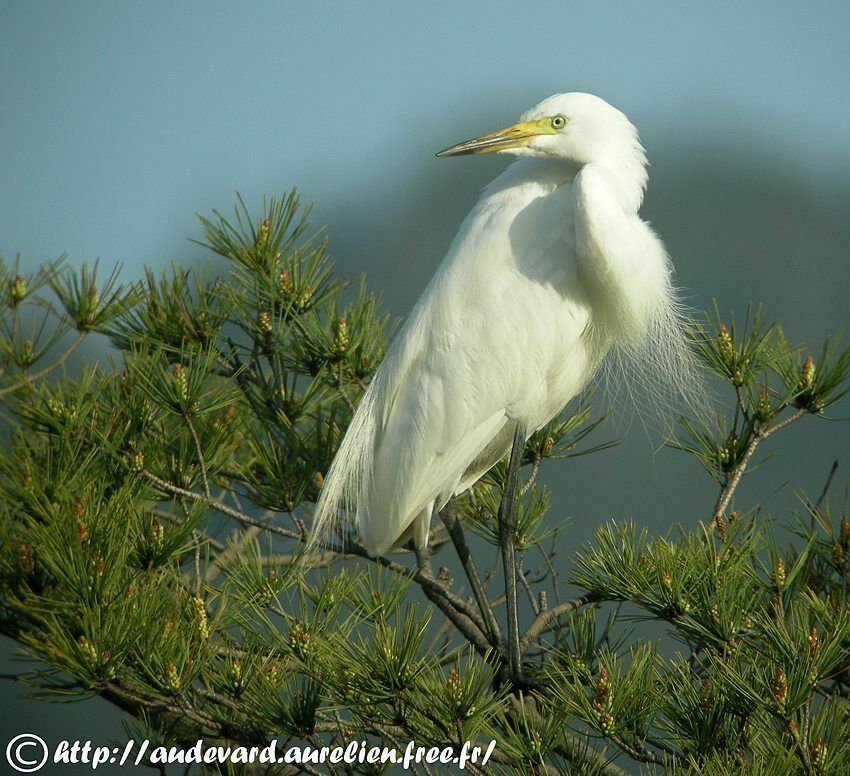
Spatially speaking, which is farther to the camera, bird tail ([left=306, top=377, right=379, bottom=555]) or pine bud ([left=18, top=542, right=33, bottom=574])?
bird tail ([left=306, top=377, right=379, bottom=555])

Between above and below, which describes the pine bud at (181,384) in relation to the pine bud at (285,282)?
below

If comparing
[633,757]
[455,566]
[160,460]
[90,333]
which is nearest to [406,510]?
[160,460]

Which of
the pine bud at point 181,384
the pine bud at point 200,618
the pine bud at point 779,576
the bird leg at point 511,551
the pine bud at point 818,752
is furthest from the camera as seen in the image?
the bird leg at point 511,551

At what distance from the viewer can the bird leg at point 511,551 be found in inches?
60.7

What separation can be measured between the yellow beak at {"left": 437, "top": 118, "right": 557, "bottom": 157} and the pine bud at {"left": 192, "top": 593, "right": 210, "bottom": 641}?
1.01 metres

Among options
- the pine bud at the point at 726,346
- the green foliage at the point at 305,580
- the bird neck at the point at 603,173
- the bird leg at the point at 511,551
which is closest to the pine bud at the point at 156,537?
the green foliage at the point at 305,580

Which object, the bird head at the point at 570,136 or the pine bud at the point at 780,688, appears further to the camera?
the bird head at the point at 570,136

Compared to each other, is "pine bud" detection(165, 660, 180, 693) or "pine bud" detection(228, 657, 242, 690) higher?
"pine bud" detection(165, 660, 180, 693)

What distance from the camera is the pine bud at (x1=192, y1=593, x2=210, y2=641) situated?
106cm

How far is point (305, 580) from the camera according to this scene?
1312 millimetres

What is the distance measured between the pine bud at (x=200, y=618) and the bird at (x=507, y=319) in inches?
25.0

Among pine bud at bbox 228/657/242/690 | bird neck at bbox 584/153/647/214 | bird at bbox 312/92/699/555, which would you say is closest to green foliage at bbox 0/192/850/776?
pine bud at bbox 228/657/242/690

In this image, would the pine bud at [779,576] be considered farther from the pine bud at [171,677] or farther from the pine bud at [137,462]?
the pine bud at [137,462]

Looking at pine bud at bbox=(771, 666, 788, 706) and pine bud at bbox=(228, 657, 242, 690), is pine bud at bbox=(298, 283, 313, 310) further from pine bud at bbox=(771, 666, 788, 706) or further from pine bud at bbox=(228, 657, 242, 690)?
pine bud at bbox=(771, 666, 788, 706)
